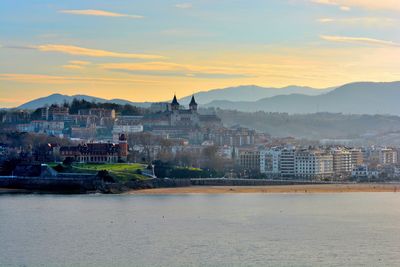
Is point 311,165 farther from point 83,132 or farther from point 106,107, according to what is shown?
point 106,107

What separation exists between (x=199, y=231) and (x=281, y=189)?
24.7 metres

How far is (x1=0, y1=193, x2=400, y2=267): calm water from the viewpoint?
34562mm

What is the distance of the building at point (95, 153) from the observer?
255 ft

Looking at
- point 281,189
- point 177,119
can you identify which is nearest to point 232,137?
point 177,119

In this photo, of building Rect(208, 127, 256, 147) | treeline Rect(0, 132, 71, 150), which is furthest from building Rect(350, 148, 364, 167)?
treeline Rect(0, 132, 71, 150)

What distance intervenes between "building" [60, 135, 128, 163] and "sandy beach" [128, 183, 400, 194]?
521 inches

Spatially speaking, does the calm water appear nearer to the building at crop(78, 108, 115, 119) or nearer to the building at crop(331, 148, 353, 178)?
the building at crop(331, 148, 353, 178)

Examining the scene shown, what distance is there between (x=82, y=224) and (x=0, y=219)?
401 centimetres

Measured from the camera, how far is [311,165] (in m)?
81.4

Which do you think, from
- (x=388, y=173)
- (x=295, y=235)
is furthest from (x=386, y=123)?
(x=295, y=235)

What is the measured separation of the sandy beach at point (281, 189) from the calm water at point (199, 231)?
17.3 feet

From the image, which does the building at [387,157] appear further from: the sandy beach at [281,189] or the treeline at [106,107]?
the treeline at [106,107]

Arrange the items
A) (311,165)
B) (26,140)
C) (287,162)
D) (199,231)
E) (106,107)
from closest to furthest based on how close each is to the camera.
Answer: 1. (199,231)
2. (311,165)
3. (287,162)
4. (26,140)
5. (106,107)

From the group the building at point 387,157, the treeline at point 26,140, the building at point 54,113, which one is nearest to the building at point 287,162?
the building at point 387,157
